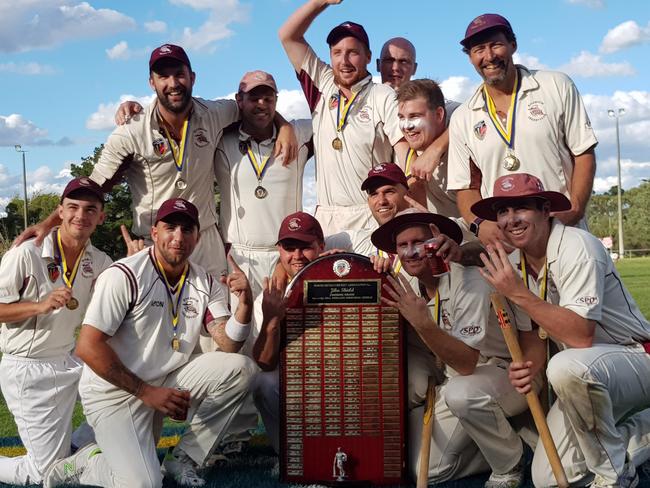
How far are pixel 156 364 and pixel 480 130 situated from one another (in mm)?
2906

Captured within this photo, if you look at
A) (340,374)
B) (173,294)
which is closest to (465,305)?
(340,374)

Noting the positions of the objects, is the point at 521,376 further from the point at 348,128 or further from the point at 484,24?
the point at 348,128

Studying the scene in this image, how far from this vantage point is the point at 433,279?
5.30 m

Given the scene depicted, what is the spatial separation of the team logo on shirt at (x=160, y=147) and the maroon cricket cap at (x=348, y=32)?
1661 mm

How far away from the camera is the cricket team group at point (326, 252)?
4.92m

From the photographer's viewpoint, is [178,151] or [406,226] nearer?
[406,226]

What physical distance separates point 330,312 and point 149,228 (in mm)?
2457

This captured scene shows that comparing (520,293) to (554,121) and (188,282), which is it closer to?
(554,121)

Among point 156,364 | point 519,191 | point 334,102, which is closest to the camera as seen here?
point 519,191

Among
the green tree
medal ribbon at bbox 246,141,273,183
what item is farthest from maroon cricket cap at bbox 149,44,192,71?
the green tree

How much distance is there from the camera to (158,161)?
6.81m

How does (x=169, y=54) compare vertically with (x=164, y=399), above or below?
above

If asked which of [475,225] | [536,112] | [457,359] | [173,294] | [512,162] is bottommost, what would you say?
[457,359]

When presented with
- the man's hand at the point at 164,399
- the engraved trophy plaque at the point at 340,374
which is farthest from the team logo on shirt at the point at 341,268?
the man's hand at the point at 164,399
